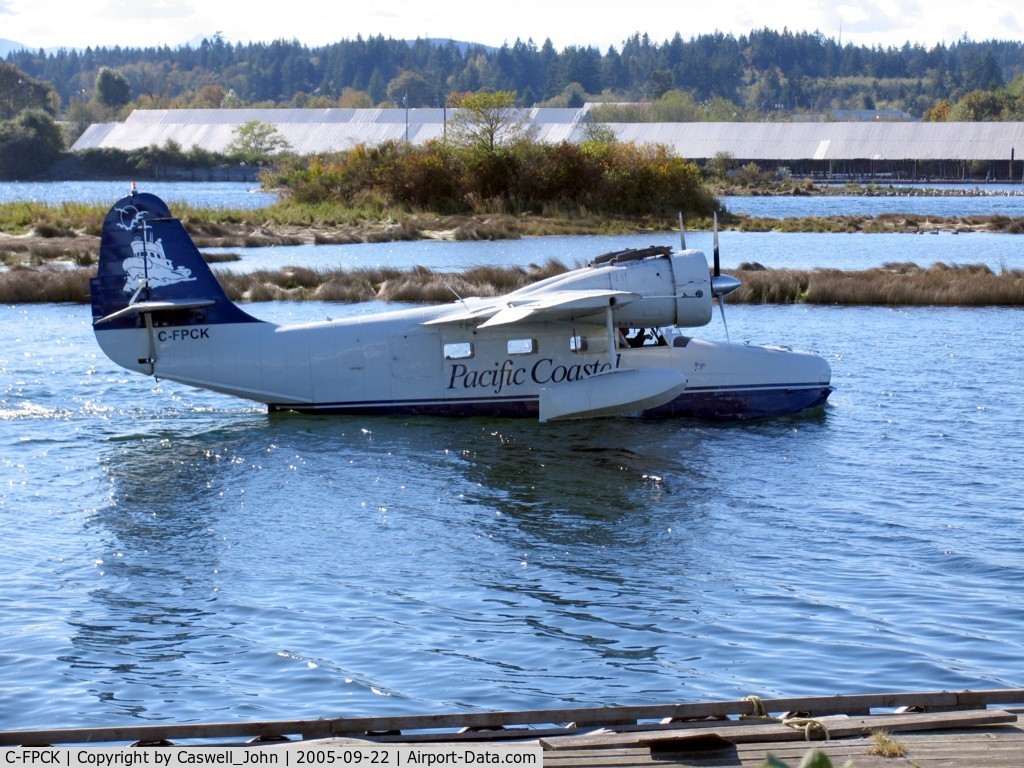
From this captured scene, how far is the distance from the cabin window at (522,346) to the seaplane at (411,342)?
2 cm

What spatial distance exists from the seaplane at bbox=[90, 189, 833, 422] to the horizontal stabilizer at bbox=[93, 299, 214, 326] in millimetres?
43

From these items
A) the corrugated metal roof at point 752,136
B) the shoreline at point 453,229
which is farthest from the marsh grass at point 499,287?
the corrugated metal roof at point 752,136

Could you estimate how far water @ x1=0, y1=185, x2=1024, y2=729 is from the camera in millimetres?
12148

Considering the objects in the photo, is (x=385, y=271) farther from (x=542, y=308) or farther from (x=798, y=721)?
(x=798, y=721)

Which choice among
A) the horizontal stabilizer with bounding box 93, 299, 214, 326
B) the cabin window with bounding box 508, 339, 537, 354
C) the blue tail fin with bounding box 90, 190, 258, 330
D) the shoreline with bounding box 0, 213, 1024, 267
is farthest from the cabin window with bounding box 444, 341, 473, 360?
the shoreline with bounding box 0, 213, 1024, 267

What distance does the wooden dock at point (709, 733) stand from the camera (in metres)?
8.15

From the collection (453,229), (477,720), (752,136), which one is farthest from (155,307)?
(752,136)

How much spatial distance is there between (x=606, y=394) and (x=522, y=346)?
2.76 metres

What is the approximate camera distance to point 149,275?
23859 millimetres

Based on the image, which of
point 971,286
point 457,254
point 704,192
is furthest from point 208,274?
point 704,192

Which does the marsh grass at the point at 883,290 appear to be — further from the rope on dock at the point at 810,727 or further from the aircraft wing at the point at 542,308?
the rope on dock at the point at 810,727

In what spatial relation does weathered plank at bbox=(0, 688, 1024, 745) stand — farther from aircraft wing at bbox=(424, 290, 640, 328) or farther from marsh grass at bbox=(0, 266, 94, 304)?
marsh grass at bbox=(0, 266, 94, 304)

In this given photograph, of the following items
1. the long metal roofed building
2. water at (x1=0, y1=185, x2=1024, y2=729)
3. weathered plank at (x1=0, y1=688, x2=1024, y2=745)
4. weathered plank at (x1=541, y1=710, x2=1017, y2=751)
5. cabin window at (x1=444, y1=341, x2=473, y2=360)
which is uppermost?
the long metal roofed building

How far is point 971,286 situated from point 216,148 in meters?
135
